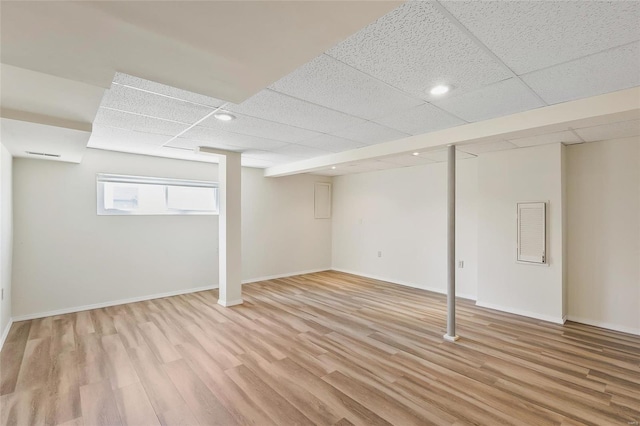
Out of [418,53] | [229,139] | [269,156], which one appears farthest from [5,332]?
[418,53]

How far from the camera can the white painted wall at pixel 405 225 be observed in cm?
520

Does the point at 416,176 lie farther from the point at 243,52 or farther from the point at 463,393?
the point at 243,52

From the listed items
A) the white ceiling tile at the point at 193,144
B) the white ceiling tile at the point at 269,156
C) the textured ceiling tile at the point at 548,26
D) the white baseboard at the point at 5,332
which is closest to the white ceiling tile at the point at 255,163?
the white ceiling tile at the point at 269,156

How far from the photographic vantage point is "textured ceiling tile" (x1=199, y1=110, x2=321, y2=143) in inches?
124

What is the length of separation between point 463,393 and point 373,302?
2.50m

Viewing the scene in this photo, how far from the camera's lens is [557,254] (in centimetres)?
392

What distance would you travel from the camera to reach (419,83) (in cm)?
223

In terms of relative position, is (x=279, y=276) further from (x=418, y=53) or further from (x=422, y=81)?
(x=418, y=53)

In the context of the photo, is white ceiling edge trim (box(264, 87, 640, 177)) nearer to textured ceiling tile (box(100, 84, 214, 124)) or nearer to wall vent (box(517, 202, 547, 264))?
wall vent (box(517, 202, 547, 264))

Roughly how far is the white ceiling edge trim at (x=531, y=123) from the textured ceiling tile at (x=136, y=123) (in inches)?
102

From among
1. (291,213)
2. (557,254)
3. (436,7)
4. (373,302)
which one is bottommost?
(373,302)

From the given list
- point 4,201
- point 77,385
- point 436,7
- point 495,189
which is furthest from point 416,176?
point 4,201

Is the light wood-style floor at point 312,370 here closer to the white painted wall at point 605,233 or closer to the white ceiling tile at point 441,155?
the white painted wall at point 605,233

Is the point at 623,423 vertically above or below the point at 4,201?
below
